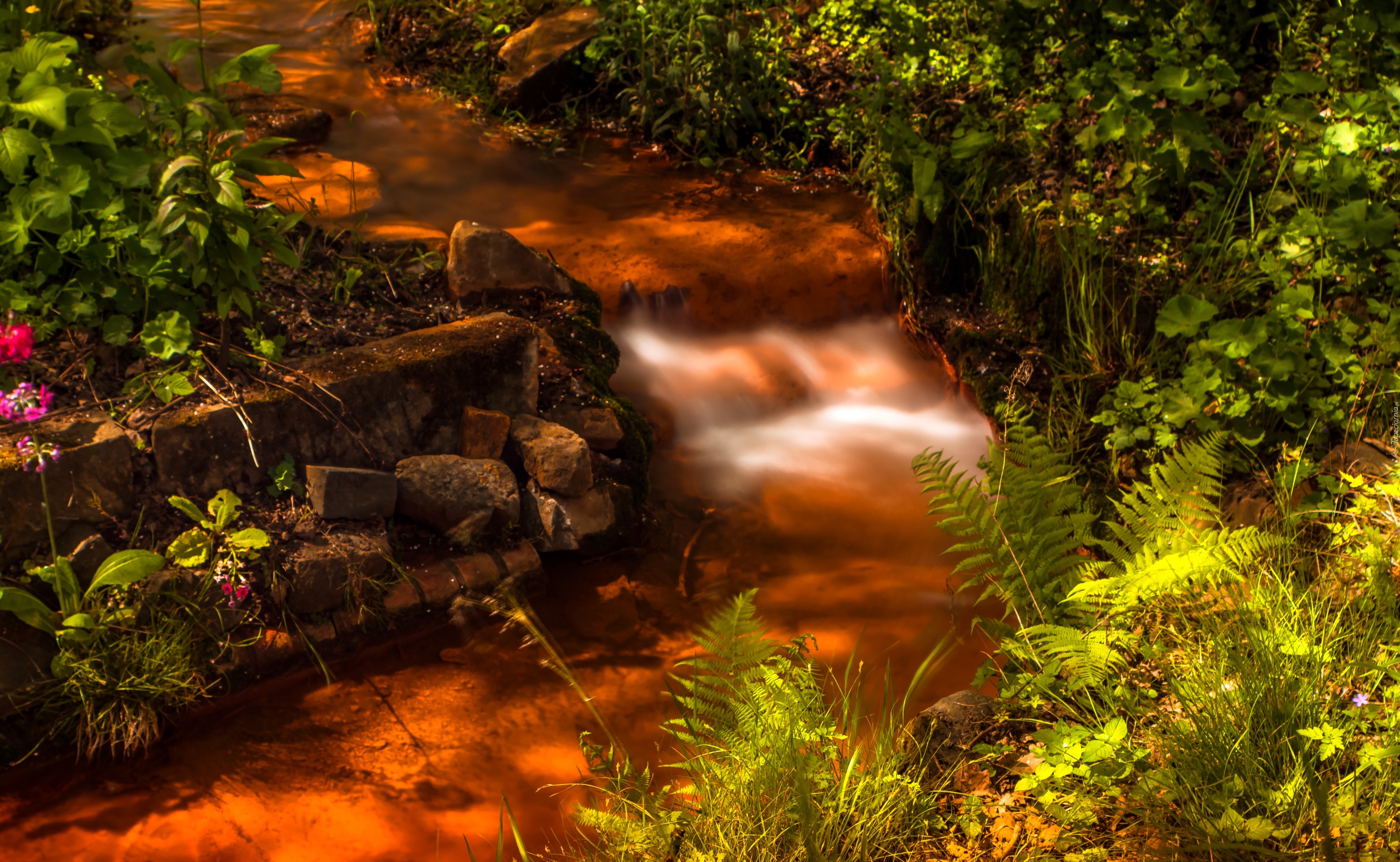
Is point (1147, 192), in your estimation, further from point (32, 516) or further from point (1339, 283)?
point (32, 516)

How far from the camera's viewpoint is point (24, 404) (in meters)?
2.79

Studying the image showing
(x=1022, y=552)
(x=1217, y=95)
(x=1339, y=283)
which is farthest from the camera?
(x=1217, y=95)

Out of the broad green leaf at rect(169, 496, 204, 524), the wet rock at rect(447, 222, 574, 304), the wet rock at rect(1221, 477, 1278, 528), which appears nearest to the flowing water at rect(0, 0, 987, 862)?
the broad green leaf at rect(169, 496, 204, 524)

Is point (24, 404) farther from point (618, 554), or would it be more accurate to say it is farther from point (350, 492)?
point (618, 554)

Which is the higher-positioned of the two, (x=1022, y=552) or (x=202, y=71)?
(x=202, y=71)

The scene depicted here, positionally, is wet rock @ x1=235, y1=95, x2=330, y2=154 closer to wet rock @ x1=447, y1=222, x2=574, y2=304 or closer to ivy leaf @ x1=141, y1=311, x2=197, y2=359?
wet rock @ x1=447, y1=222, x2=574, y2=304

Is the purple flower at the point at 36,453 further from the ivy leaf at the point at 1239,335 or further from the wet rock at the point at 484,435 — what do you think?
the ivy leaf at the point at 1239,335

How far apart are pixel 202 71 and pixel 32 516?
1396 mm

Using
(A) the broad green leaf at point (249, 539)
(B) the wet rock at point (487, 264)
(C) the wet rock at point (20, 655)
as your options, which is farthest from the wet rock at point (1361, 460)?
(C) the wet rock at point (20, 655)

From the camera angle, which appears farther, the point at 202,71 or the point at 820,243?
the point at 820,243

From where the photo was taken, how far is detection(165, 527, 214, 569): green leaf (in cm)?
285

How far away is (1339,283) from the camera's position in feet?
11.2

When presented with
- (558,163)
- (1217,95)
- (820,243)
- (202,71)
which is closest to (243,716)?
(202,71)

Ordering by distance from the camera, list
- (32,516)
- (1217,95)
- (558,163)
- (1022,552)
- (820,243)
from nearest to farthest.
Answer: (1022,552) < (32,516) < (1217,95) < (820,243) < (558,163)
